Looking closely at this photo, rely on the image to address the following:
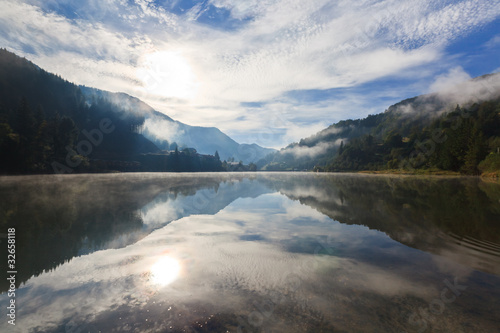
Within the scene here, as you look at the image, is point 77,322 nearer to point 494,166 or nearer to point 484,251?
point 484,251

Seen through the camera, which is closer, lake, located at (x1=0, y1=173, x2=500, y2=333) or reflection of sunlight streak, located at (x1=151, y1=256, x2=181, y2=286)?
lake, located at (x1=0, y1=173, x2=500, y2=333)

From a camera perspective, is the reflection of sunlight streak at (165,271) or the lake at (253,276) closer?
the lake at (253,276)

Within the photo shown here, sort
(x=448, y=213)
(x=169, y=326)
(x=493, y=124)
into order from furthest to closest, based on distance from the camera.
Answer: (x=493, y=124) < (x=448, y=213) < (x=169, y=326)

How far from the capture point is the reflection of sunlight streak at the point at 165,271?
7484 mm

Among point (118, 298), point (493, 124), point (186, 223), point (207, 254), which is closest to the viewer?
point (118, 298)

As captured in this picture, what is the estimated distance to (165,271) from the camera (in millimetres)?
8203

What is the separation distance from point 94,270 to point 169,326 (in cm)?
493

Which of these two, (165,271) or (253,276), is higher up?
(253,276)

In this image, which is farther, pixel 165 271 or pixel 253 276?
pixel 165 271

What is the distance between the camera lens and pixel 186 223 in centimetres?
Result: 1611

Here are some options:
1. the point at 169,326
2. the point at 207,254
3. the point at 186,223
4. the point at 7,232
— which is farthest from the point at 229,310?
the point at 7,232

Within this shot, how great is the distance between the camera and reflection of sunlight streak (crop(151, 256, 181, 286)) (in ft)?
24.6

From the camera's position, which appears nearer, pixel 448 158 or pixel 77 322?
pixel 77 322

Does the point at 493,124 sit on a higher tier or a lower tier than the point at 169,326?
higher
